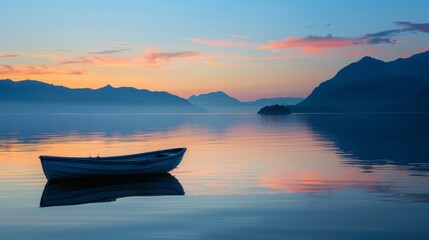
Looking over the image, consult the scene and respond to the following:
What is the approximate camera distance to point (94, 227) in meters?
21.2

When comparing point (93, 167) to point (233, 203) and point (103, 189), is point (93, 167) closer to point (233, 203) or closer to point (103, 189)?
point (103, 189)

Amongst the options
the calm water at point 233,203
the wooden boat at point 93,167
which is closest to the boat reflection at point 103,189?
the calm water at point 233,203

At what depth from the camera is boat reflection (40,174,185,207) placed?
28.1 m

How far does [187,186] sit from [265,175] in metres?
7.39

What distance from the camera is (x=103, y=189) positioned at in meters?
31.7

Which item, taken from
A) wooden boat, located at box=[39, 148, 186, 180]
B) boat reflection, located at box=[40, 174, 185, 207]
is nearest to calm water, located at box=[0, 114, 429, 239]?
boat reflection, located at box=[40, 174, 185, 207]

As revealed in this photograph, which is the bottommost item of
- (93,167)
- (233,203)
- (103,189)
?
(233,203)

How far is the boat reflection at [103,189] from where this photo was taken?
28078 mm

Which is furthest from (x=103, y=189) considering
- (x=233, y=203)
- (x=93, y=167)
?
(x=233, y=203)

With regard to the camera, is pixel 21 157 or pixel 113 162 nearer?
pixel 113 162

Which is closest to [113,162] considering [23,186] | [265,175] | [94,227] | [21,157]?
[23,186]

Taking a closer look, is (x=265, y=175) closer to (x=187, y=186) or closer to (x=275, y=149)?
(x=187, y=186)

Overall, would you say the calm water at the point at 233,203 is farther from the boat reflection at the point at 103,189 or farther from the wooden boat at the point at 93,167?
the wooden boat at the point at 93,167

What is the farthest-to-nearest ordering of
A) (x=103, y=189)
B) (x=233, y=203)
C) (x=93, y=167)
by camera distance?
1. (x=93, y=167)
2. (x=103, y=189)
3. (x=233, y=203)
